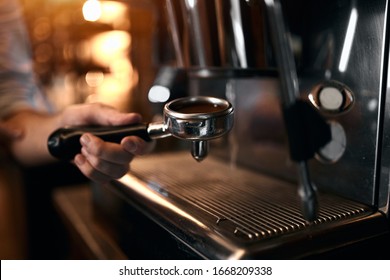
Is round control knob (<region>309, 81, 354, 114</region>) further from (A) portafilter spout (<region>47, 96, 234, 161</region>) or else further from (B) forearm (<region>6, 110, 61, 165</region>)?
(B) forearm (<region>6, 110, 61, 165</region>)

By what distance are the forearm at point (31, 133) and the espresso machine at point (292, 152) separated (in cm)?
17

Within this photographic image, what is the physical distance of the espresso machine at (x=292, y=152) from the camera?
0.38 m

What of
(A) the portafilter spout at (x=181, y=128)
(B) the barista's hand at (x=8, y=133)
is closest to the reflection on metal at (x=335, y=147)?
(A) the portafilter spout at (x=181, y=128)

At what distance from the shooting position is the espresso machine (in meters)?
0.38

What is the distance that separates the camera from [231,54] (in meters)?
0.46

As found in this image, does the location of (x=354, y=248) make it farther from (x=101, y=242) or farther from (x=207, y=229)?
(x=101, y=242)

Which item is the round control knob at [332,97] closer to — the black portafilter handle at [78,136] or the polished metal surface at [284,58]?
the polished metal surface at [284,58]

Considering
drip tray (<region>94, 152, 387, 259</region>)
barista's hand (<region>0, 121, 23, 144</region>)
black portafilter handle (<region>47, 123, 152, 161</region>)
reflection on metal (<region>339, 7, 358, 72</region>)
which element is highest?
reflection on metal (<region>339, 7, 358, 72</region>)

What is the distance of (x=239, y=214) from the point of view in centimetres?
41

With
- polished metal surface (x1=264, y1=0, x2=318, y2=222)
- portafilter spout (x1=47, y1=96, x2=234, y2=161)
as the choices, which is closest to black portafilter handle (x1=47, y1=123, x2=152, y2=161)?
portafilter spout (x1=47, y1=96, x2=234, y2=161)

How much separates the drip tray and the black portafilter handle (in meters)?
0.09

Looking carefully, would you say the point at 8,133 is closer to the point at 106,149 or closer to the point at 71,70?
the point at 106,149
